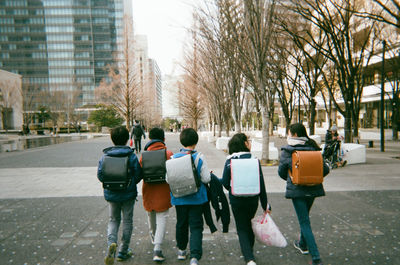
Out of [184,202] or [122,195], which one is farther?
[122,195]

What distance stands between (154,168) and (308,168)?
1721mm

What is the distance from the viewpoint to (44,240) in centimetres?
398

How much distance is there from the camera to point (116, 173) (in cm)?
318

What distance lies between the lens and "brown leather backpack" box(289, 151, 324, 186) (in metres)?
3.04

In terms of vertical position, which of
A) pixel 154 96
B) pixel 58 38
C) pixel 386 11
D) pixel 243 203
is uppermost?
pixel 58 38

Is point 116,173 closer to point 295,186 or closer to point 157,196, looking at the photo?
point 157,196

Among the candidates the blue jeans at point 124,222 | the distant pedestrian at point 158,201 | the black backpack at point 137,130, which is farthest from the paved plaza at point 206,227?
the black backpack at point 137,130

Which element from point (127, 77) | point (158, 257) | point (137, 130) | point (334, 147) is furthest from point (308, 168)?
point (127, 77)

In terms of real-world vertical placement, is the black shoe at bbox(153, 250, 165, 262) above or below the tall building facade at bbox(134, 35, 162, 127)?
below

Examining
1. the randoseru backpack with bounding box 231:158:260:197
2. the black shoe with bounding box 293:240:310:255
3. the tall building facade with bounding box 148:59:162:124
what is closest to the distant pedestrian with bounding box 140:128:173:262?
the randoseru backpack with bounding box 231:158:260:197

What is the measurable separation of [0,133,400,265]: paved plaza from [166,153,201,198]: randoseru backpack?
95 centimetres

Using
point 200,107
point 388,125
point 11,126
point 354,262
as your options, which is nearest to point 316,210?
point 354,262

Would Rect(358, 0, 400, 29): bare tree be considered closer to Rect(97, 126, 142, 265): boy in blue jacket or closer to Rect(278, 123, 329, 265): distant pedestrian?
Rect(278, 123, 329, 265): distant pedestrian

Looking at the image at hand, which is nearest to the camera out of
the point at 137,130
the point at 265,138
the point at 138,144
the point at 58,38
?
the point at 265,138
